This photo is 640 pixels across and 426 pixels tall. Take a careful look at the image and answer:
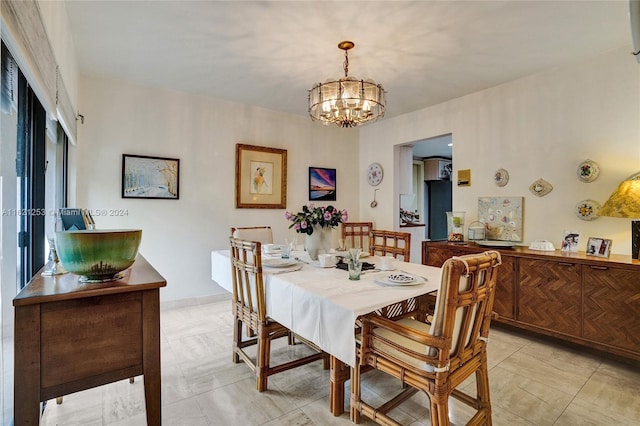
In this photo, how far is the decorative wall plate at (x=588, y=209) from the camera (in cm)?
285

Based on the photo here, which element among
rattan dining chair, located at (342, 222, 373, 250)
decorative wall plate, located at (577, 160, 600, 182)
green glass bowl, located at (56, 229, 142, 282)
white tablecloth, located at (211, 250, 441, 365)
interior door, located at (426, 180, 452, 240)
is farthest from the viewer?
interior door, located at (426, 180, 452, 240)

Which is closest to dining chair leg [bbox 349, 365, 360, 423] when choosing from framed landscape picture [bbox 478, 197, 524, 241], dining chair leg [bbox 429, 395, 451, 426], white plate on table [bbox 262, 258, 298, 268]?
dining chair leg [bbox 429, 395, 451, 426]

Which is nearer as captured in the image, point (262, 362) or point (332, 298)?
point (332, 298)

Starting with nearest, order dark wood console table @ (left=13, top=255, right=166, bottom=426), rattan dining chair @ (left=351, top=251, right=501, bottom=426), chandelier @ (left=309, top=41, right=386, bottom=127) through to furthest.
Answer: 1. dark wood console table @ (left=13, top=255, right=166, bottom=426)
2. rattan dining chair @ (left=351, top=251, right=501, bottom=426)
3. chandelier @ (left=309, top=41, right=386, bottom=127)

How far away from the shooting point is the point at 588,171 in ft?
9.46

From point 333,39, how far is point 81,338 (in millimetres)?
2525

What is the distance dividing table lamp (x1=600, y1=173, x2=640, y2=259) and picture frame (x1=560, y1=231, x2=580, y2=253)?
1.25 ft

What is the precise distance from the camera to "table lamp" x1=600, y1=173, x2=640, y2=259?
94.7 inches

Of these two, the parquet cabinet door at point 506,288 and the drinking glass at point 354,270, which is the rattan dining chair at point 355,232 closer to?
the parquet cabinet door at point 506,288

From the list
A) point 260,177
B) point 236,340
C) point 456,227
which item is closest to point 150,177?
point 260,177

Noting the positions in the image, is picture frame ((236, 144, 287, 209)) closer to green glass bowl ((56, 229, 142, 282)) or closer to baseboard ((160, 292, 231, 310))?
baseboard ((160, 292, 231, 310))

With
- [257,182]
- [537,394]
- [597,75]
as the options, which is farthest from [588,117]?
[257,182]

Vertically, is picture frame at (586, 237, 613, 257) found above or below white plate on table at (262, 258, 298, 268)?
above

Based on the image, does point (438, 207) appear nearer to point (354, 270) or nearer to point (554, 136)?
point (554, 136)
